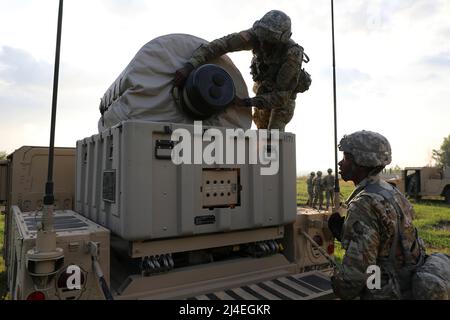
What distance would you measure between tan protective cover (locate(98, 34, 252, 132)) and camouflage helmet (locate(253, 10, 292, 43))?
1.51 feet

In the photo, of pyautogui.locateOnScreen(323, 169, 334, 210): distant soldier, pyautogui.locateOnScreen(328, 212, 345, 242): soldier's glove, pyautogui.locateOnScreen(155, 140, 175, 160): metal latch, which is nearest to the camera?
pyautogui.locateOnScreen(155, 140, 175, 160): metal latch

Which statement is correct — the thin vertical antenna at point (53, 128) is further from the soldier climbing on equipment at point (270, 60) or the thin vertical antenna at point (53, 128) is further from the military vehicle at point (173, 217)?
the soldier climbing on equipment at point (270, 60)

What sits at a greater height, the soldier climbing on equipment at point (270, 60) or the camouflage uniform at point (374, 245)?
the soldier climbing on equipment at point (270, 60)

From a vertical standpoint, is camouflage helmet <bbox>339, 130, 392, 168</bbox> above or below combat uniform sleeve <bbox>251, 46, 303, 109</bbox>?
below

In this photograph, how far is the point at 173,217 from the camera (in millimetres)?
2387

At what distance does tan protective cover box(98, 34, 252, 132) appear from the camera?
282cm

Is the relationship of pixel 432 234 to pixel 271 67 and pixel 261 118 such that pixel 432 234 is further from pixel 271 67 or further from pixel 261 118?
pixel 271 67

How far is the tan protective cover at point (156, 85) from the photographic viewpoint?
2822mm

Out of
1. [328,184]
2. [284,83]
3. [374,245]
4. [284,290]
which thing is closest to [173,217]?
[284,290]

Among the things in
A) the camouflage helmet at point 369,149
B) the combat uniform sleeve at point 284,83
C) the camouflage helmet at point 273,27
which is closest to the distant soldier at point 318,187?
the combat uniform sleeve at point 284,83

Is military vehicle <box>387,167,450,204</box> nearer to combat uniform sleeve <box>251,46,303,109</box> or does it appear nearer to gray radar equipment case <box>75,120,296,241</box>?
combat uniform sleeve <box>251,46,303,109</box>

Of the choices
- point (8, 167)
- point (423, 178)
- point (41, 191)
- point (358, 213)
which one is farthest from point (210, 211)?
point (423, 178)

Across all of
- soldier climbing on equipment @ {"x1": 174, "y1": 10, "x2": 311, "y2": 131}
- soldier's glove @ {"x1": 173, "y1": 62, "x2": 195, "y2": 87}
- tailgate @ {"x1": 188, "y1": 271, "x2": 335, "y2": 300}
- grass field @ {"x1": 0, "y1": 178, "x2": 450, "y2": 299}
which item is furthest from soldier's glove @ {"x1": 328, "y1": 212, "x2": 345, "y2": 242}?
grass field @ {"x1": 0, "y1": 178, "x2": 450, "y2": 299}

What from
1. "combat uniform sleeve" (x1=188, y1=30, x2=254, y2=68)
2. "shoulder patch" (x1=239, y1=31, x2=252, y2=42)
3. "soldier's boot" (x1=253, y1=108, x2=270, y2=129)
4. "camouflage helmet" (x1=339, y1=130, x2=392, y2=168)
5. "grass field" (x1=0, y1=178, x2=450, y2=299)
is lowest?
"grass field" (x1=0, y1=178, x2=450, y2=299)
